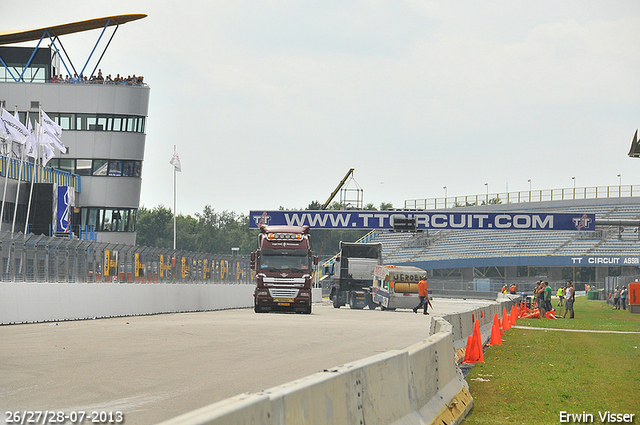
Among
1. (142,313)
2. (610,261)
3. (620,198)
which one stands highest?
(620,198)

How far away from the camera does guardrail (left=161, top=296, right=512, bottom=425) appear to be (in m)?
4.35

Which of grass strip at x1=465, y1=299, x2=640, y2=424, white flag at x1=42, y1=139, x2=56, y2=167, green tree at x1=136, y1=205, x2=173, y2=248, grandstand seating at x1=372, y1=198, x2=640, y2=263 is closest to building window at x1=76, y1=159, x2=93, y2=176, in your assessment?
white flag at x1=42, y1=139, x2=56, y2=167

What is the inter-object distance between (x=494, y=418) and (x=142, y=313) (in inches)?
945

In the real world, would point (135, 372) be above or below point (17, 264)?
below

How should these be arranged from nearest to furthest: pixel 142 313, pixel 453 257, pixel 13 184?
pixel 142 313 → pixel 13 184 → pixel 453 257

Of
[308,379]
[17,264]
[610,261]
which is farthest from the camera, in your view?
[610,261]

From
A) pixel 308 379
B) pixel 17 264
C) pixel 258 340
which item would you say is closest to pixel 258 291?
pixel 17 264

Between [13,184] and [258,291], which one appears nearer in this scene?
[258,291]

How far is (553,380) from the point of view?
515 inches

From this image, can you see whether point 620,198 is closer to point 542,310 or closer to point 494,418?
point 542,310

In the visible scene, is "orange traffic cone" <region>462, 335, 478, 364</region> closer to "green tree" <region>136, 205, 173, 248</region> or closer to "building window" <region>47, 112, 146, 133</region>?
"building window" <region>47, 112, 146, 133</region>

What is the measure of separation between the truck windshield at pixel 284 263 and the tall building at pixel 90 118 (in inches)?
1285

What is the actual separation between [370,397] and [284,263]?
28.8 m

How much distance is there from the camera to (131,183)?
67062mm
